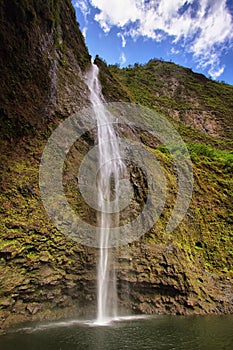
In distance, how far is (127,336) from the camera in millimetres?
7273

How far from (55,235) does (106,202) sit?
2909mm

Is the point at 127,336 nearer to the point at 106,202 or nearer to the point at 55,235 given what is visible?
the point at 55,235

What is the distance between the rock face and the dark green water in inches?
49.8

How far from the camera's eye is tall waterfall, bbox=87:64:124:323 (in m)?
10.0

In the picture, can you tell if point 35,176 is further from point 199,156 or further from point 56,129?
point 199,156

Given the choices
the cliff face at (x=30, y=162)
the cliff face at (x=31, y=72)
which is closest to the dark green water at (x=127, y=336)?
the cliff face at (x=30, y=162)

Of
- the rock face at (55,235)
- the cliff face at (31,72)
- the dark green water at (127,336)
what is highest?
the cliff face at (31,72)

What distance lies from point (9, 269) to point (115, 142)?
8.66 metres

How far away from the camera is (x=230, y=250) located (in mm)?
12680

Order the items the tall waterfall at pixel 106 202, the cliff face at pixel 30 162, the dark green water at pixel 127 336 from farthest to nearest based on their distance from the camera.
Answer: the tall waterfall at pixel 106 202, the cliff face at pixel 30 162, the dark green water at pixel 127 336

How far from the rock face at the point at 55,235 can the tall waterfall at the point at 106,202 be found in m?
0.33

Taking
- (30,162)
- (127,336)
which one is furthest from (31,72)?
(127,336)

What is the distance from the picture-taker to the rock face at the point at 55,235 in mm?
8961

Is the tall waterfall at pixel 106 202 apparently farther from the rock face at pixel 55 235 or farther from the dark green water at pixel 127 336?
the dark green water at pixel 127 336
